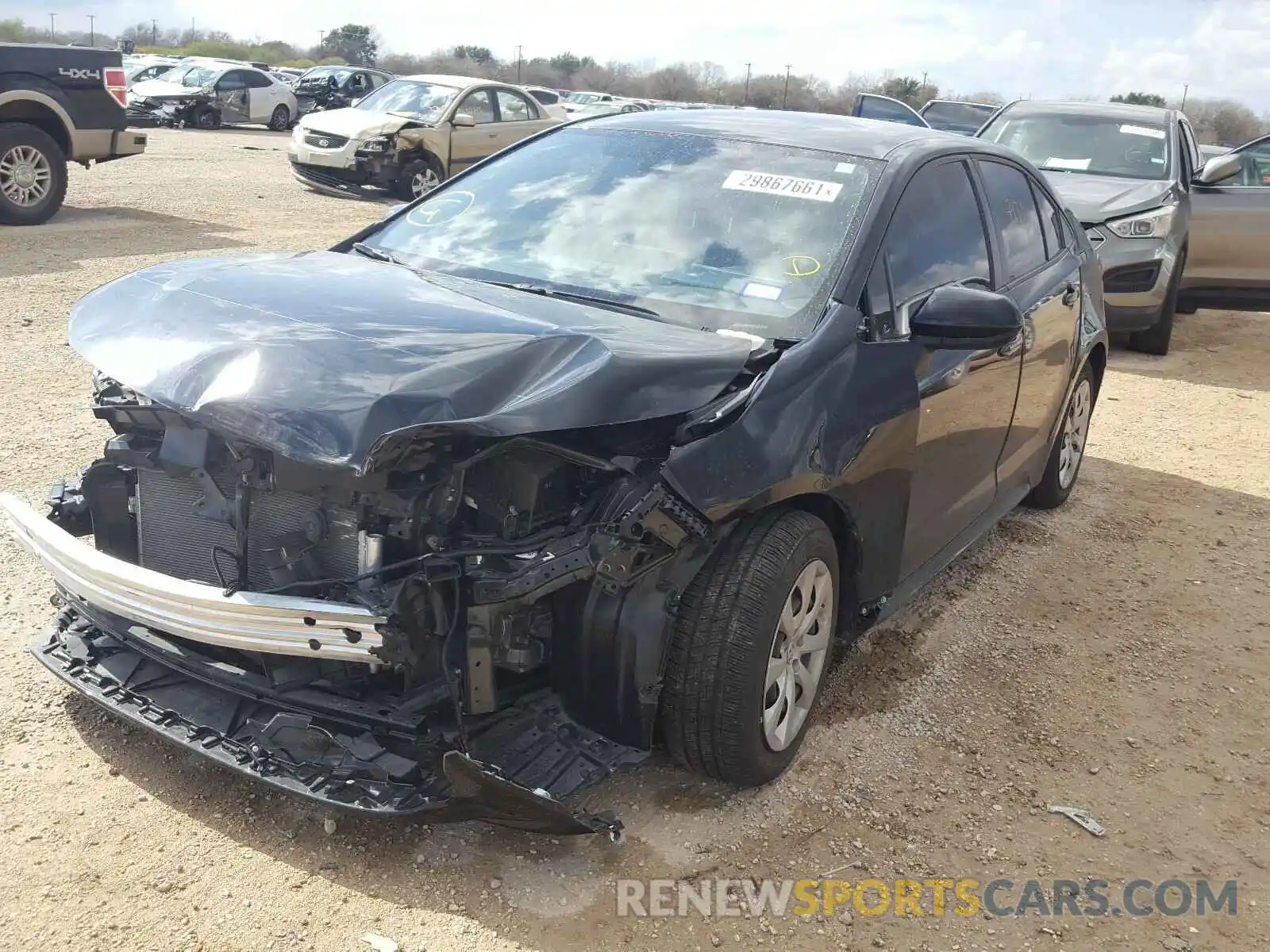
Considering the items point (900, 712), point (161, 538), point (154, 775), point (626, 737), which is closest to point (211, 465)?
point (161, 538)

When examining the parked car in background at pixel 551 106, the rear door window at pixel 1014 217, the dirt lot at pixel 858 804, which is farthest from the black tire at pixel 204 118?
the rear door window at pixel 1014 217

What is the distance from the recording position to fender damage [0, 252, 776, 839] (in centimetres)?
260

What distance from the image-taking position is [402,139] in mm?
14555

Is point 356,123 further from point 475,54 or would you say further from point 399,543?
point 475,54

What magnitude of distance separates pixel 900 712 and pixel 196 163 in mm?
17991

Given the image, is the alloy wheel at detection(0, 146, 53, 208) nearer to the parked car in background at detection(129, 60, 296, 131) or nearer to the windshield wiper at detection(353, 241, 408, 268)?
the windshield wiper at detection(353, 241, 408, 268)

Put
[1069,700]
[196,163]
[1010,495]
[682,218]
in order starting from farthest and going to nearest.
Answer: [196,163], [1010,495], [1069,700], [682,218]

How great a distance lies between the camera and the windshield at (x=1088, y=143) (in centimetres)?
978

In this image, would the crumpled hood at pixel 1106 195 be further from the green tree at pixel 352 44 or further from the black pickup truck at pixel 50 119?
the green tree at pixel 352 44

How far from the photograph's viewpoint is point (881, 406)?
340 cm

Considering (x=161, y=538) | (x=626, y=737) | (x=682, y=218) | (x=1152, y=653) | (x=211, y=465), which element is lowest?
(x=1152, y=653)

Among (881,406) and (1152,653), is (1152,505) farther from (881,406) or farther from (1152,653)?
(881,406)

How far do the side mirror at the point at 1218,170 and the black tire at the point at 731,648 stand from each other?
7964mm

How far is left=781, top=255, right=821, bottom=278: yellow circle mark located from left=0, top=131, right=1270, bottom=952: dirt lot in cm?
141
